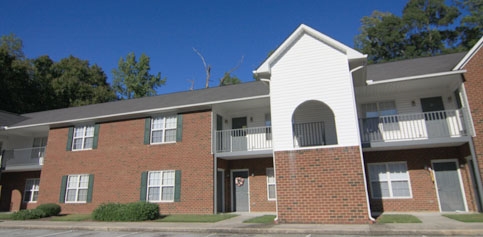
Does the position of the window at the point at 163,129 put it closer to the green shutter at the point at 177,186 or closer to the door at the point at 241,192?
the green shutter at the point at 177,186

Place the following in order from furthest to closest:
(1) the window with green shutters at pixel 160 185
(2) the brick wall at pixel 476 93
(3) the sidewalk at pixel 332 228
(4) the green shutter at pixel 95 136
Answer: (4) the green shutter at pixel 95 136, (1) the window with green shutters at pixel 160 185, (2) the brick wall at pixel 476 93, (3) the sidewalk at pixel 332 228

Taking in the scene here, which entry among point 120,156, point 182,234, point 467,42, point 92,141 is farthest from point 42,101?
point 467,42

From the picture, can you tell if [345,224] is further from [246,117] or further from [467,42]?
[467,42]

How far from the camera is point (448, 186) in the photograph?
1318 cm

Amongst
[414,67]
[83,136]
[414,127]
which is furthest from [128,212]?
[414,67]

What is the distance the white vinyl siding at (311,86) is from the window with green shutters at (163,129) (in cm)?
653

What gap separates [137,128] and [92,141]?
3.37m

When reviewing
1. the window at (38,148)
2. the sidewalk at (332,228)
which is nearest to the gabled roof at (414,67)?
the sidewalk at (332,228)

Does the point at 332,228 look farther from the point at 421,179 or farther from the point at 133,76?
the point at 133,76

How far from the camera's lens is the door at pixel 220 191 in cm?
1549

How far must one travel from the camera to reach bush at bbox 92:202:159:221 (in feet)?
43.1

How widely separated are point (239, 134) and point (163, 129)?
168 inches

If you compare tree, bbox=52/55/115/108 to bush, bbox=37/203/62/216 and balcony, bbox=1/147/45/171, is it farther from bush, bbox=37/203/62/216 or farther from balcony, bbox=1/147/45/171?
bush, bbox=37/203/62/216

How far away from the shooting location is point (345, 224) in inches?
398
